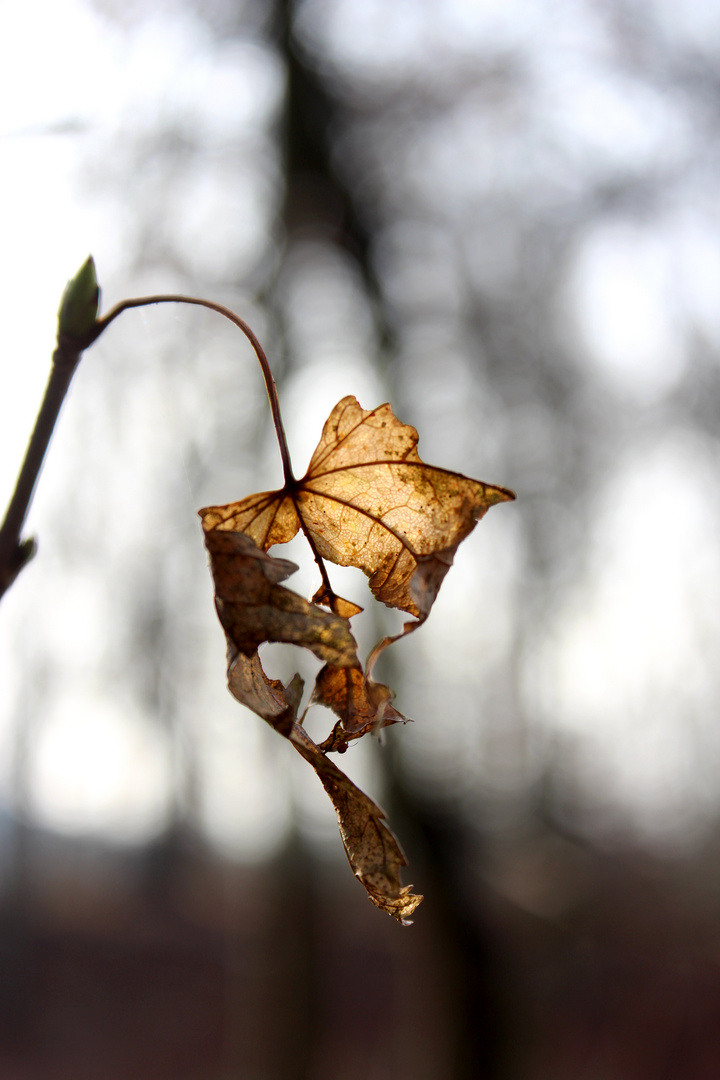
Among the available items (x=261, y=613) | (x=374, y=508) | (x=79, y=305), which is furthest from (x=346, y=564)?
(x=79, y=305)

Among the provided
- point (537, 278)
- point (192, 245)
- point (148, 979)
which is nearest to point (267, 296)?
point (192, 245)

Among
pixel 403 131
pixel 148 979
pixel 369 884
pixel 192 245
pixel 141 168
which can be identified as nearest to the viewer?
pixel 369 884

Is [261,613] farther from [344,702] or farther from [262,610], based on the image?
[344,702]

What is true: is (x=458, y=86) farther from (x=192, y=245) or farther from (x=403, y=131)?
(x=192, y=245)

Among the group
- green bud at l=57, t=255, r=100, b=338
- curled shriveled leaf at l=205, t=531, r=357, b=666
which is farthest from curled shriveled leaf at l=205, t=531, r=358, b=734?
green bud at l=57, t=255, r=100, b=338

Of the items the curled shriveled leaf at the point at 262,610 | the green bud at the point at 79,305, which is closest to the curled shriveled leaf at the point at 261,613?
the curled shriveled leaf at the point at 262,610

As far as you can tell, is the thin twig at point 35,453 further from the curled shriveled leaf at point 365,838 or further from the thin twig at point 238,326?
the curled shriveled leaf at point 365,838
